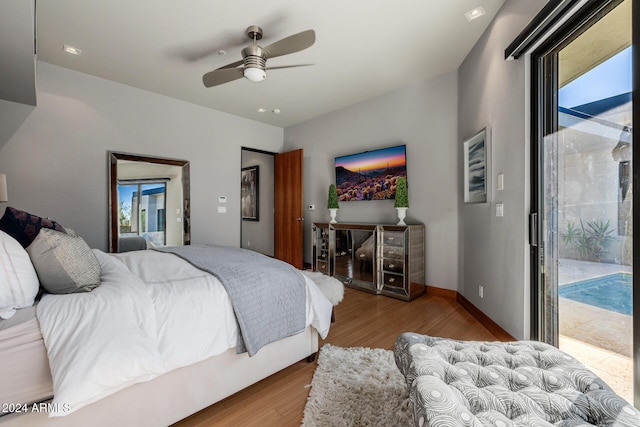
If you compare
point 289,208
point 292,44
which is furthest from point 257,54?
point 289,208

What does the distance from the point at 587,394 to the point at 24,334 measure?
2036 millimetres

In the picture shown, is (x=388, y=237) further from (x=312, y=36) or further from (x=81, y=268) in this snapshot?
(x=81, y=268)

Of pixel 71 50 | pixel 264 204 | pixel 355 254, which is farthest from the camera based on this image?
pixel 264 204

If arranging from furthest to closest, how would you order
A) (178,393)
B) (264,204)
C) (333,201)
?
(264,204) < (333,201) < (178,393)

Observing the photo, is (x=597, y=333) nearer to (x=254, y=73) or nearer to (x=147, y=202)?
(x=254, y=73)

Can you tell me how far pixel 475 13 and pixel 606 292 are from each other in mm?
2247

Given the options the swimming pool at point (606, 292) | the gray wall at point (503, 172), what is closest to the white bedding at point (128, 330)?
the swimming pool at point (606, 292)

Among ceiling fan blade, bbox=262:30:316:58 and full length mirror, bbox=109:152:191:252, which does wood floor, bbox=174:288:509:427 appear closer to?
ceiling fan blade, bbox=262:30:316:58

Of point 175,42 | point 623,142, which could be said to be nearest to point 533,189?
point 623,142

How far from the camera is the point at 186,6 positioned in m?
2.18

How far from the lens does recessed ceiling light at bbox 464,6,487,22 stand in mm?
2217

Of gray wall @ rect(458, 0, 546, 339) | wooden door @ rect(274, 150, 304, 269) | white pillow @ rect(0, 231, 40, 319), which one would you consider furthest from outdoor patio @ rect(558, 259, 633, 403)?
wooden door @ rect(274, 150, 304, 269)

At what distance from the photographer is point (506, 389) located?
986 mm

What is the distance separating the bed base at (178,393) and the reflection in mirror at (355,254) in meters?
1.97
